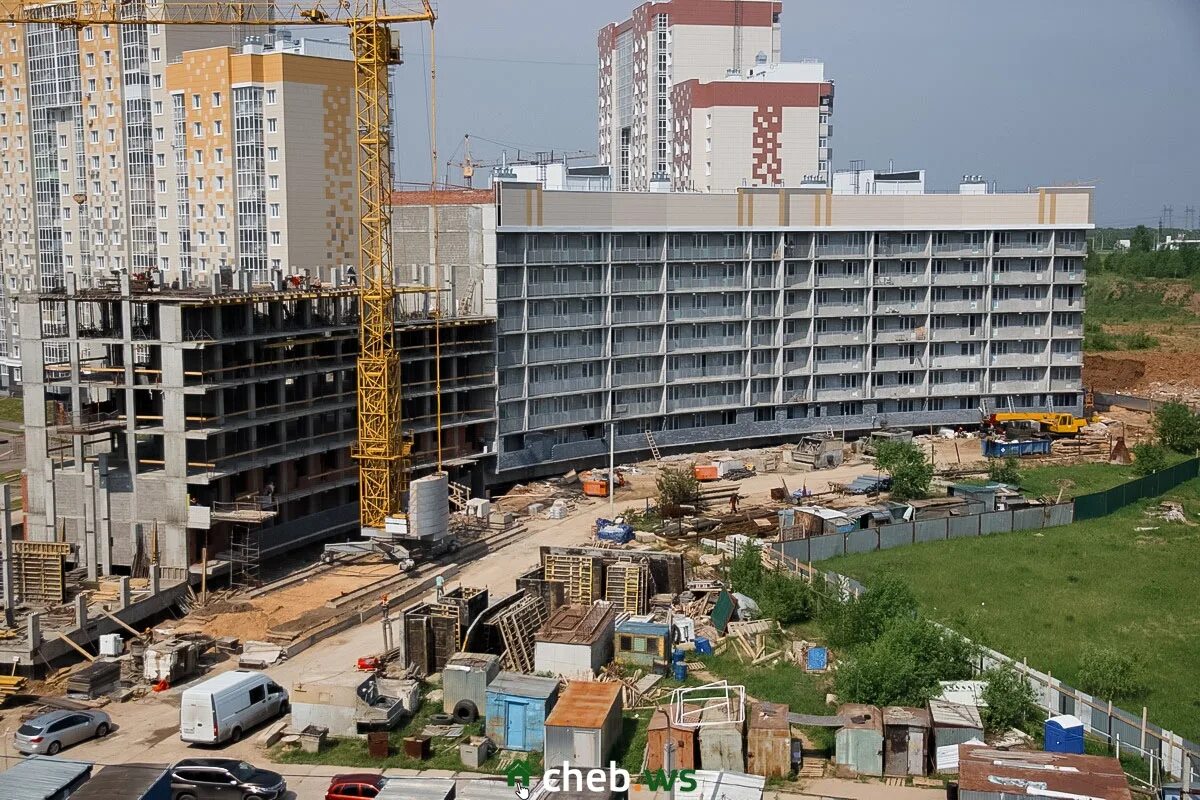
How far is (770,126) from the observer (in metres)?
81.9

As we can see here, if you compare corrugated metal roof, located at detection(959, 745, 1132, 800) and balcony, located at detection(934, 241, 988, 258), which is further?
balcony, located at detection(934, 241, 988, 258)

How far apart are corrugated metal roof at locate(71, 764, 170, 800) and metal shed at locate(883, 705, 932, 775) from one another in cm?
1319

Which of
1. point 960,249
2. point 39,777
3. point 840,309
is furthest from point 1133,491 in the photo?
point 39,777

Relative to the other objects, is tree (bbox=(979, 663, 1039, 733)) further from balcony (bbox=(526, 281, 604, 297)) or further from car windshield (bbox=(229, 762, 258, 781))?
balcony (bbox=(526, 281, 604, 297))

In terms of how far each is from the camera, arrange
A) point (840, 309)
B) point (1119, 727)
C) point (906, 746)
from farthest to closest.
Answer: point (840, 309) → point (1119, 727) → point (906, 746)

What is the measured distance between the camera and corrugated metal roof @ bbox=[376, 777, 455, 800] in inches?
861

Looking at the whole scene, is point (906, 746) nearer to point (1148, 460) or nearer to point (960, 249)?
point (1148, 460)

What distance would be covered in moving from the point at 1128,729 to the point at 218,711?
18118mm

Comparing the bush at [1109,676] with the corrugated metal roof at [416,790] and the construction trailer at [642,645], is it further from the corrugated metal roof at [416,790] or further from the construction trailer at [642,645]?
the corrugated metal roof at [416,790]

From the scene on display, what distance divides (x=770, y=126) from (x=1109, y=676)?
58.3 metres

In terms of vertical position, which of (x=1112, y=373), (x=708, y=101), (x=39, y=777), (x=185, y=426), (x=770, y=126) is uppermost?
(x=708, y=101)

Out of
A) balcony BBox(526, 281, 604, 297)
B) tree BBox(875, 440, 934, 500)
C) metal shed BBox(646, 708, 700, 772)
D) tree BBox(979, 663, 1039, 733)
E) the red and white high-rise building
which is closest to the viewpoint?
metal shed BBox(646, 708, 700, 772)

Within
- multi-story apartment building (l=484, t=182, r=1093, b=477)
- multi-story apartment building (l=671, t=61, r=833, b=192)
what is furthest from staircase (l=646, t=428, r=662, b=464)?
multi-story apartment building (l=671, t=61, r=833, b=192)

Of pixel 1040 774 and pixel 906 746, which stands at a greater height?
pixel 1040 774
